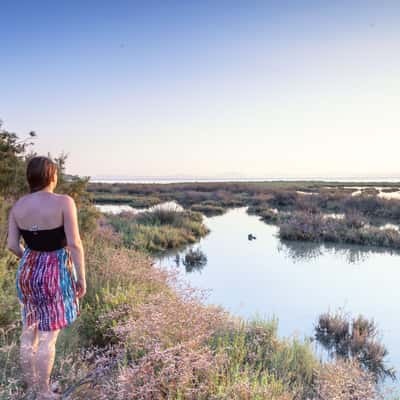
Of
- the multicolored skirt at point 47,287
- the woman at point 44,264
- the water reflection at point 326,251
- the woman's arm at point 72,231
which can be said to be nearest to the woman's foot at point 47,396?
the woman at point 44,264

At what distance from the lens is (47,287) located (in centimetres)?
312

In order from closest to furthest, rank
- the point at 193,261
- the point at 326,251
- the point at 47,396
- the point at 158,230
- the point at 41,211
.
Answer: the point at 47,396, the point at 41,211, the point at 193,261, the point at 326,251, the point at 158,230

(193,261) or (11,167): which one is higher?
(11,167)

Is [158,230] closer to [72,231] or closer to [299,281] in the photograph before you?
[299,281]

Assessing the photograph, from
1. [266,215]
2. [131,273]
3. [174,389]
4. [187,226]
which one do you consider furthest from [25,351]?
[266,215]

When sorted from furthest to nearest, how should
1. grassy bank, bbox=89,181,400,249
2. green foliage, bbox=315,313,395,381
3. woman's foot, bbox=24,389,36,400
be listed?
grassy bank, bbox=89,181,400,249 < green foliage, bbox=315,313,395,381 < woman's foot, bbox=24,389,36,400

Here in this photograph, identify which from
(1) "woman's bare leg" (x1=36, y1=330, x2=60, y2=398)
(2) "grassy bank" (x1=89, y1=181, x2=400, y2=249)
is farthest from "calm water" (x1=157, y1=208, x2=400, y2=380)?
(1) "woman's bare leg" (x1=36, y1=330, x2=60, y2=398)

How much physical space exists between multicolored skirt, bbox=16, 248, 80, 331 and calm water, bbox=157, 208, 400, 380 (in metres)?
3.89

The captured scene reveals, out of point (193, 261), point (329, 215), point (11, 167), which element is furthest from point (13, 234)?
point (329, 215)

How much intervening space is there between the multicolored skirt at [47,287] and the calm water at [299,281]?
3889 mm

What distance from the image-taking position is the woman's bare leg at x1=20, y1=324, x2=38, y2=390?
2.97 meters

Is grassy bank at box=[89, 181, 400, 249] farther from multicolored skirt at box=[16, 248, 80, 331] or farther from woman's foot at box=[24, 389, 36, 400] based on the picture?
woman's foot at box=[24, 389, 36, 400]

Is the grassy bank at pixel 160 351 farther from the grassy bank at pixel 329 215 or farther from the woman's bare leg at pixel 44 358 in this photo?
the grassy bank at pixel 329 215

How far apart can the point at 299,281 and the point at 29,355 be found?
783cm
